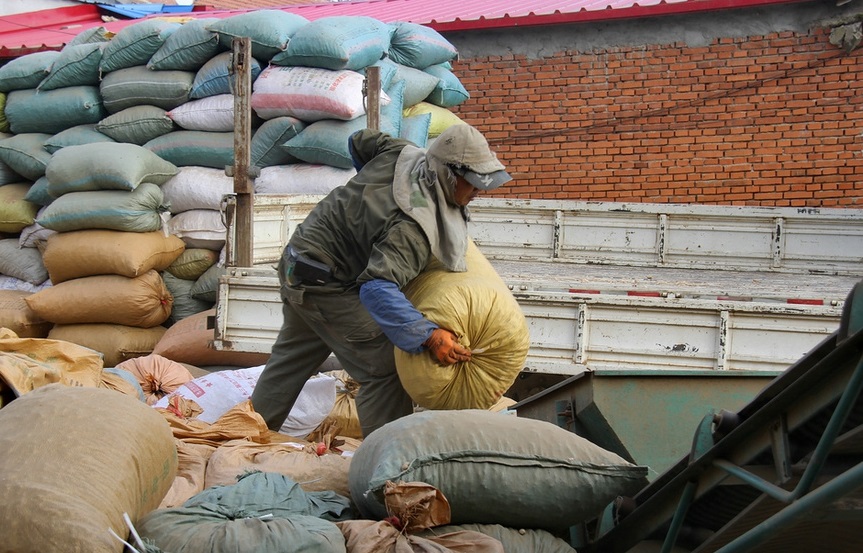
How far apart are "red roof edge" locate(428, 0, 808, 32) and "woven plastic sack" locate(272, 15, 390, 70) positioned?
320 centimetres

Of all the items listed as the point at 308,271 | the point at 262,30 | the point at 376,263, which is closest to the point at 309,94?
the point at 262,30

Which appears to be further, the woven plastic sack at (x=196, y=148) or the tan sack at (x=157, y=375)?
the woven plastic sack at (x=196, y=148)

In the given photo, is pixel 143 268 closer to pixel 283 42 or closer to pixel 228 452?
pixel 283 42

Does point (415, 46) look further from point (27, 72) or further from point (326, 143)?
point (27, 72)

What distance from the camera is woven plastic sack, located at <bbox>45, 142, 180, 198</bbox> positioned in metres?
6.82

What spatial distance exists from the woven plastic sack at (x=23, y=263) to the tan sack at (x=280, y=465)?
473 cm

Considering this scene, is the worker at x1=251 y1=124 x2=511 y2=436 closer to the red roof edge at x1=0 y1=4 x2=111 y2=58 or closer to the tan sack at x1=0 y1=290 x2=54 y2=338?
the tan sack at x1=0 y1=290 x2=54 y2=338

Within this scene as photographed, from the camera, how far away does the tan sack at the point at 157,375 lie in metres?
5.41

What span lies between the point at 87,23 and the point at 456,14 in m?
6.66

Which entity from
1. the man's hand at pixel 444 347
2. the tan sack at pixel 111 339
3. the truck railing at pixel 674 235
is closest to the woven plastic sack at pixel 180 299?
the tan sack at pixel 111 339

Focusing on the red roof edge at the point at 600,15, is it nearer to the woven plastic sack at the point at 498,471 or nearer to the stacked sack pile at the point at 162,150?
the stacked sack pile at the point at 162,150

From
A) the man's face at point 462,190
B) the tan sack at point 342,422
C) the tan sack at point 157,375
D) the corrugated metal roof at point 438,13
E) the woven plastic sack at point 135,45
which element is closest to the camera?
the man's face at point 462,190

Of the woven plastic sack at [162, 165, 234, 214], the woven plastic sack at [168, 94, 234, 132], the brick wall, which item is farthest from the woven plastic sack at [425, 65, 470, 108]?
the brick wall

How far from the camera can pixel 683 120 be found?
9.91 meters
